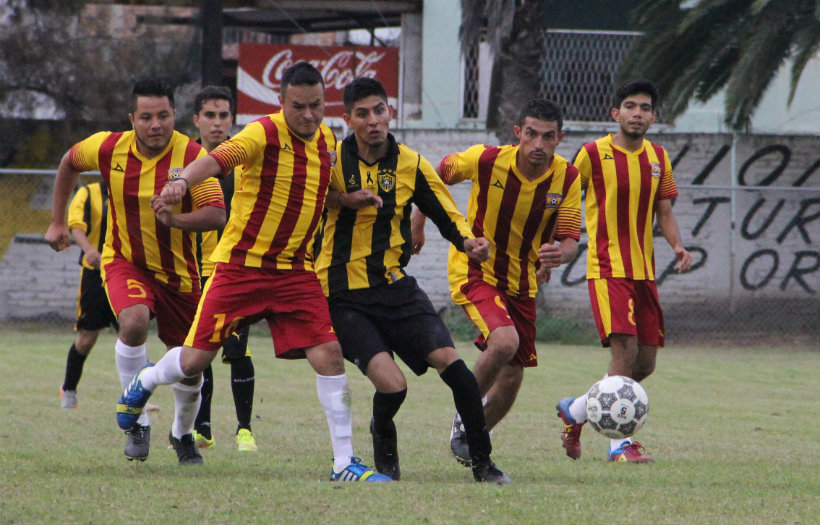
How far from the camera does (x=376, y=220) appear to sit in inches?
227

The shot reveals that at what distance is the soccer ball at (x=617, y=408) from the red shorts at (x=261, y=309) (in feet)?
6.35

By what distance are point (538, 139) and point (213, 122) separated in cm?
228

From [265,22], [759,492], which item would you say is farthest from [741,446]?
[265,22]

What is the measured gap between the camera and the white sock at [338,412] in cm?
547

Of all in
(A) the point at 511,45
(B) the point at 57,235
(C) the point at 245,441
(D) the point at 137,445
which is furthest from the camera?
(A) the point at 511,45

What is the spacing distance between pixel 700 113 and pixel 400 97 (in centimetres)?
556

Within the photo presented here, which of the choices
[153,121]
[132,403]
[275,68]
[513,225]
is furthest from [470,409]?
[275,68]

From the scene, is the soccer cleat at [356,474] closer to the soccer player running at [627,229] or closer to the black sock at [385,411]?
the black sock at [385,411]

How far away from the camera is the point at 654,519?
4.51 meters

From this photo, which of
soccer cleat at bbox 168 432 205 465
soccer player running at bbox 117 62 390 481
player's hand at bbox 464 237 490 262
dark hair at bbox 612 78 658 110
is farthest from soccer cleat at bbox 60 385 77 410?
dark hair at bbox 612 78 658 110

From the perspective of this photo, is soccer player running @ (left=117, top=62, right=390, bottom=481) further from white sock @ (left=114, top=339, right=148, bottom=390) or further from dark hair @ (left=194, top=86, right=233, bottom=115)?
dark hair @ (left=194, top=86, right=233, bottom=115)

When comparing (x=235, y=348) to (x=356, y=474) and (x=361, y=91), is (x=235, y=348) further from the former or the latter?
(x=361, y=91)

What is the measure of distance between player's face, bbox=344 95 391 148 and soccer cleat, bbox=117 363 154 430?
1680 mm

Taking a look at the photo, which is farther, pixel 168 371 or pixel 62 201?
pixel 62 201
